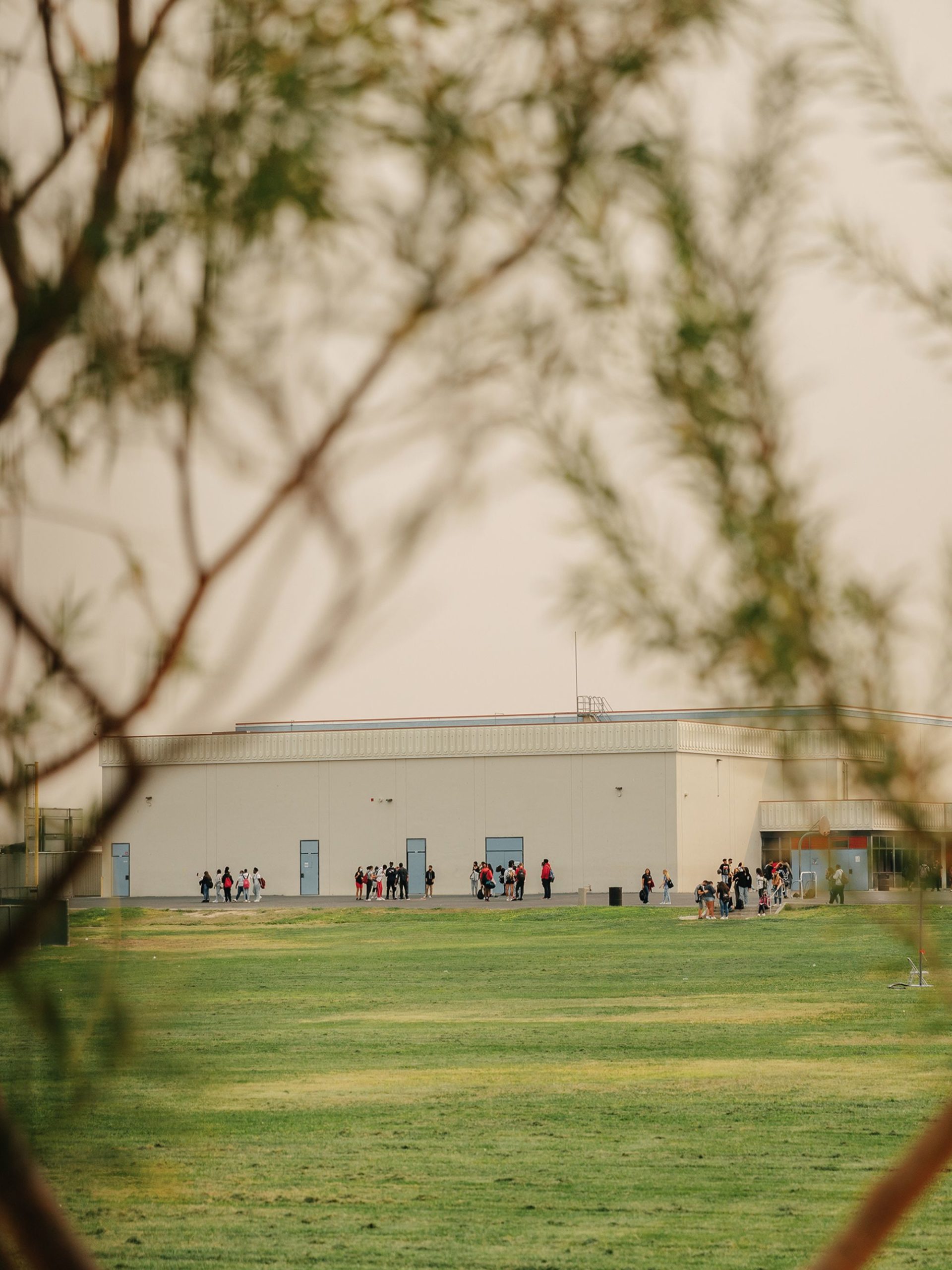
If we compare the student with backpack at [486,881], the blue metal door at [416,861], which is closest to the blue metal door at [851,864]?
the student with backpack at [486,881]

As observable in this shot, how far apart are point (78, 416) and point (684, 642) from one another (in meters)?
1.20

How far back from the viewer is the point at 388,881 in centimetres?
5903

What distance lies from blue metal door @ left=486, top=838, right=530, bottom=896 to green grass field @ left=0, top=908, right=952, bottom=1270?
33.8 metres

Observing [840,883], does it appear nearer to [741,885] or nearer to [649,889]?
[741,885]

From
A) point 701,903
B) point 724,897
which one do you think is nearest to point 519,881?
point 701,903

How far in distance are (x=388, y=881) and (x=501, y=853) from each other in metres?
4.80

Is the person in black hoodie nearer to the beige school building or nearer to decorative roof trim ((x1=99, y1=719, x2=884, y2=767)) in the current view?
decorative roof trim ((x1=99, y1=719, x2=884, y2=767))

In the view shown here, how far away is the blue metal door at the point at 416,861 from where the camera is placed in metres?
62.2

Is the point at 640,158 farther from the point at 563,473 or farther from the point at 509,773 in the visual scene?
the point at 509,773

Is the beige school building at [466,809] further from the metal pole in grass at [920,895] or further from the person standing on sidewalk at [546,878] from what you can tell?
the metal pole in grass at [920,895]

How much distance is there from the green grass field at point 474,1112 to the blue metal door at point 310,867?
36399 mm

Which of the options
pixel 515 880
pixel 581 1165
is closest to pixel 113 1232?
pixel 581 1165

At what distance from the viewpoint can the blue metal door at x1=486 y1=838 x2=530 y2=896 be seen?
6116cm

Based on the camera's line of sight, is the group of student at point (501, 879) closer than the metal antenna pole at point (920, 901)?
No
